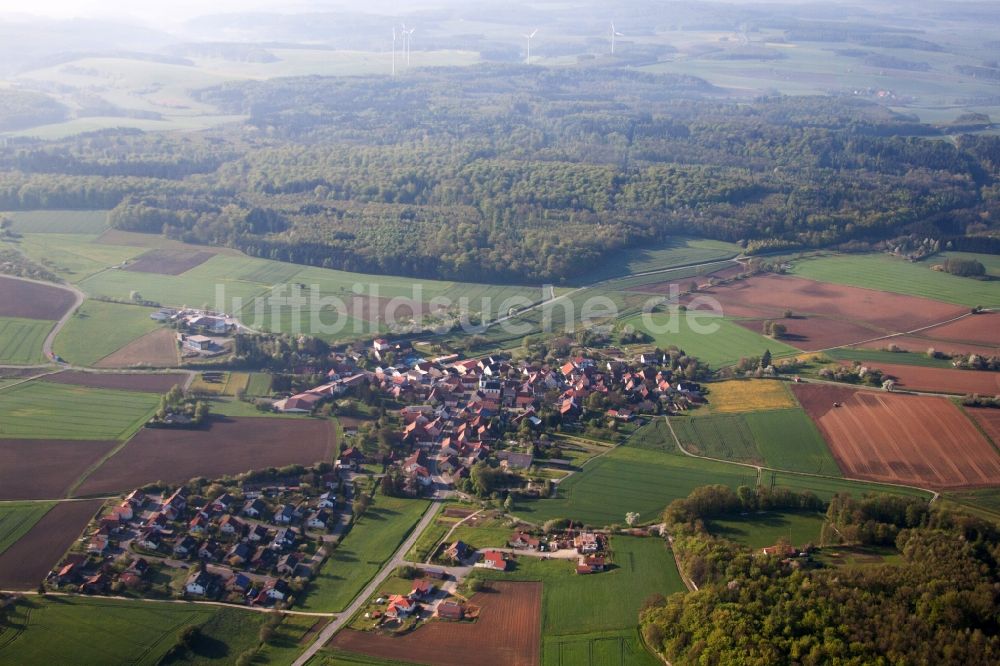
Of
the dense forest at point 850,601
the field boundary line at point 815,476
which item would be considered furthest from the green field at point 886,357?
the dense forest at point 850,601

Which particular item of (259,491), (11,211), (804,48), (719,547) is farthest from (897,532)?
(804,48)

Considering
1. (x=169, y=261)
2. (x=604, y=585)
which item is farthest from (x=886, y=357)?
(x=169, y=261)

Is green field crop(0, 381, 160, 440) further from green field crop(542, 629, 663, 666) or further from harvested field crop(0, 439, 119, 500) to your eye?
green field crop(542, 629, 663, 666)

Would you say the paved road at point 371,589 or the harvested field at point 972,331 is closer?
the paved road at point 371,589

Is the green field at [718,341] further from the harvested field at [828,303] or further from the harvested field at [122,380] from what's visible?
the harvested field at [122,380]

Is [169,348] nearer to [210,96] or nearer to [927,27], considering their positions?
[210,96]

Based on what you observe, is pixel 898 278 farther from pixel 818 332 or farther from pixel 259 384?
pixel 259 384

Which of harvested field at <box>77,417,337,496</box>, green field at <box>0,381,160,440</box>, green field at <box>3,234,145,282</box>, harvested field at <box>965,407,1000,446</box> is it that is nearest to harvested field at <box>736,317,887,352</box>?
harvested field at <box>965,407,1000,446</box>
